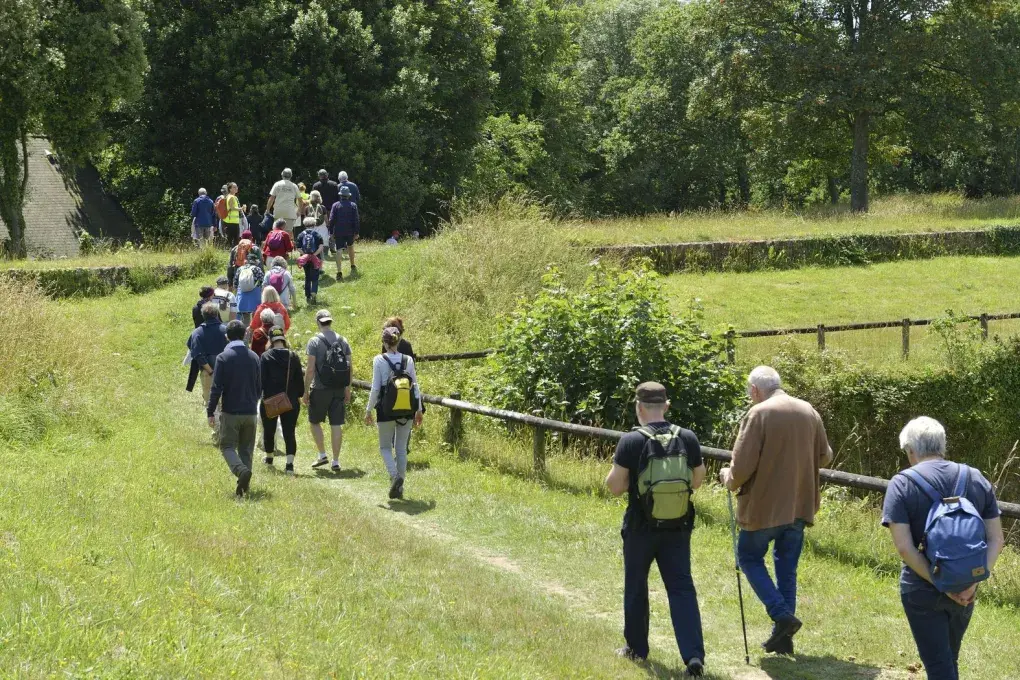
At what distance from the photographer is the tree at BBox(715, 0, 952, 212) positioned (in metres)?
40.8

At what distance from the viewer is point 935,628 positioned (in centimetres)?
574

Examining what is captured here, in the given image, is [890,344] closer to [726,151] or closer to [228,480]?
[228,480]

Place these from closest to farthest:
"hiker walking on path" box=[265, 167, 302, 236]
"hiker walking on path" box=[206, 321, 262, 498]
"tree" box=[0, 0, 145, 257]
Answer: "hiker walking on path" box=[206, 321, 262, 498] < "hiker walking on path" box=[265, 167, 302, 236] < "tree" box=[0, 0, 145, 257]

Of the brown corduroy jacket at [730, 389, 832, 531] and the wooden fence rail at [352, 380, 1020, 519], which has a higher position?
the brown corduroy jacket at [730, 389, 832, 531]

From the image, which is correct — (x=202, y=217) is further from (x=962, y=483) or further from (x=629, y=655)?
(x=962, y=483)

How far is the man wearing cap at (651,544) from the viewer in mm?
6695

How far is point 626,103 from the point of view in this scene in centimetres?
6022

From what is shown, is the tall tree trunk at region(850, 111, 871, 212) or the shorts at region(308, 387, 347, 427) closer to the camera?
the shorts at region(308, 387, 347, 427)

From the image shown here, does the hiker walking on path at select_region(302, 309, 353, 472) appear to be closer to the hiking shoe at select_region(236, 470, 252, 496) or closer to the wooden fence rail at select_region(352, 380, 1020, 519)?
the wooden fence rail at select_region(352, 380, 1020, 519)

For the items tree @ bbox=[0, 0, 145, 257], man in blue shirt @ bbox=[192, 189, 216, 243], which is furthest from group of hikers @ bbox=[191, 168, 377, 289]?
tree @ bbox=[0, 0, 145, 257]

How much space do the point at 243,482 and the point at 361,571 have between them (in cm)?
273

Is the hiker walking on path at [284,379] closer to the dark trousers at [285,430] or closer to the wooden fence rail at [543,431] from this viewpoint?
the dark trousers at [285,430]

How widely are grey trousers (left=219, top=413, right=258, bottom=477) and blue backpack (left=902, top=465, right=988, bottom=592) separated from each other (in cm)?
682

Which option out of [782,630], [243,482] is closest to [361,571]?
[243,482]
